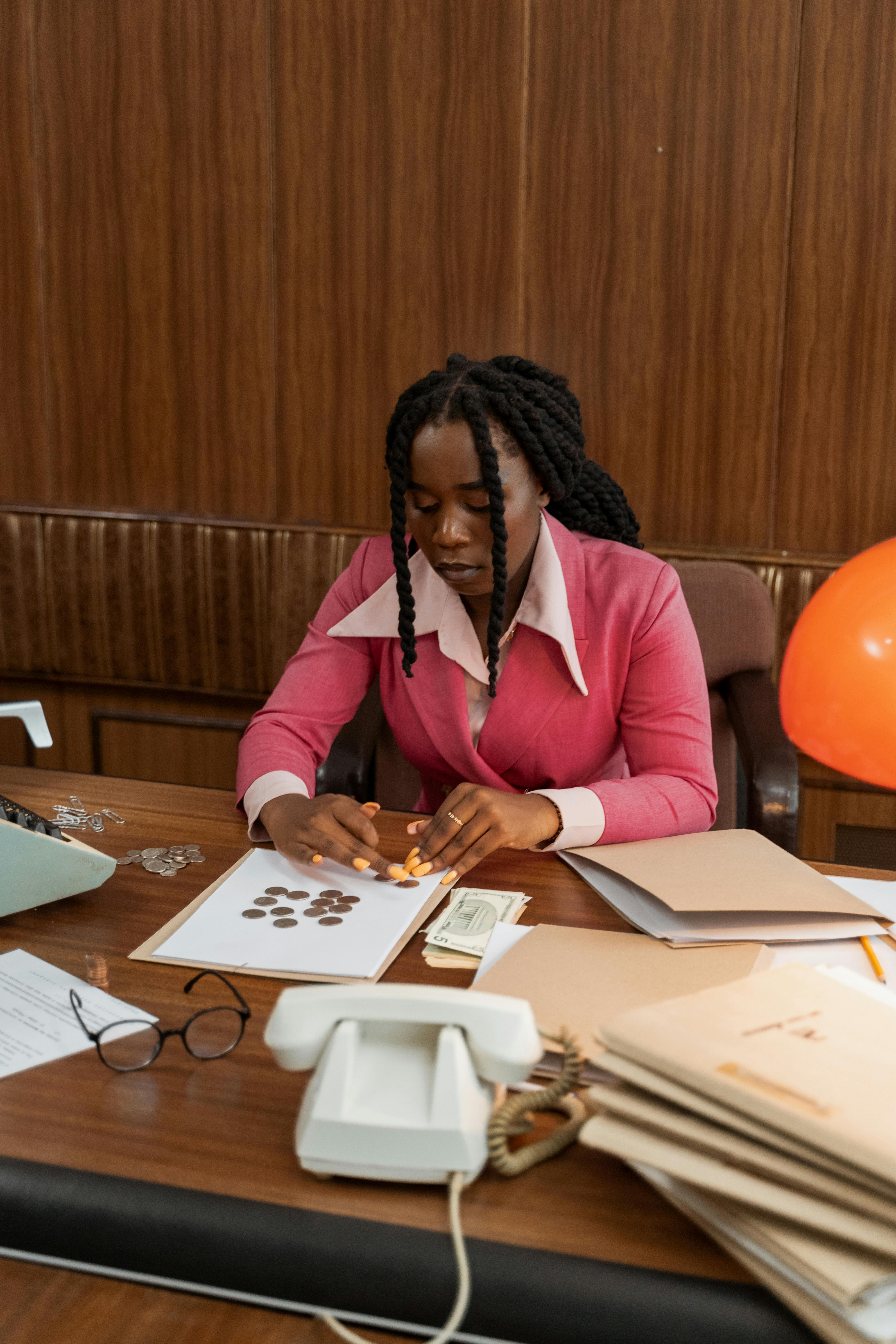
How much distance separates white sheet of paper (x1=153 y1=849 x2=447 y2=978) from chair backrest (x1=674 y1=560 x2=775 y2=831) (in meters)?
1.04

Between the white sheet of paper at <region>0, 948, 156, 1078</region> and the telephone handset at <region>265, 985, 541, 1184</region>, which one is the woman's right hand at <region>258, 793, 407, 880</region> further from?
the telephone handset at <region>265, 985, 541, 1184</region>

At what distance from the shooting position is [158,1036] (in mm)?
998

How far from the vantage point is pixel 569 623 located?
1.70m

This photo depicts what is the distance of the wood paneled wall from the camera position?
Result: 269 cm

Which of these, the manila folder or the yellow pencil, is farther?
the yellow pencil

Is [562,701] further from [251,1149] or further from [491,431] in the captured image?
[251,1149]

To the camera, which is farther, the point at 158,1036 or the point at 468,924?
the point at 468,924

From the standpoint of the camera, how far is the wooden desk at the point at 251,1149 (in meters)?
0.76

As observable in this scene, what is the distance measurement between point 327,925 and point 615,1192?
510 millimetres

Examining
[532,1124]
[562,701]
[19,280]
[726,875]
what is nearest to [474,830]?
[726,875]

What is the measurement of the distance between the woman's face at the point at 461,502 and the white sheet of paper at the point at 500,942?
1.92ft

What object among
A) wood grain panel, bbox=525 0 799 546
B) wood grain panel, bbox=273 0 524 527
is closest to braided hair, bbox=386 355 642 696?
wood grain panel, bbox=525 0 799 546

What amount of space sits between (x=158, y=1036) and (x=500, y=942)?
0.37m

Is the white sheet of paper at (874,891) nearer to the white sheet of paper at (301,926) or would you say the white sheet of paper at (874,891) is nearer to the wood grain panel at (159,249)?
the white sheet of paper at (301,926)
